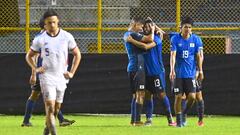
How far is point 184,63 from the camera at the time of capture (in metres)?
15.5

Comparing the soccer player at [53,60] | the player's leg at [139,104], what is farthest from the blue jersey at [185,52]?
the soccer player at [53,60]

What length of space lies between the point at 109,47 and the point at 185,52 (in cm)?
552

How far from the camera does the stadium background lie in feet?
65.6

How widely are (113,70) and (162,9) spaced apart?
93.9 inches

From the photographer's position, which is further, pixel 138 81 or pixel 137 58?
pixel 137 58

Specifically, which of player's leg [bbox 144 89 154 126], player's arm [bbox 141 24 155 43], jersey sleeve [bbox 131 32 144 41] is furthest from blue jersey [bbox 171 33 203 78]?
player's leg [bbox 144 89 154 126]

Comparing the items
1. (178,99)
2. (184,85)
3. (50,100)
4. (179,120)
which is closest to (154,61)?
(184,85)

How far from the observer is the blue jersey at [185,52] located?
50.5ft

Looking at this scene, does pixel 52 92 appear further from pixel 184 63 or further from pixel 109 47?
pixel 109 47

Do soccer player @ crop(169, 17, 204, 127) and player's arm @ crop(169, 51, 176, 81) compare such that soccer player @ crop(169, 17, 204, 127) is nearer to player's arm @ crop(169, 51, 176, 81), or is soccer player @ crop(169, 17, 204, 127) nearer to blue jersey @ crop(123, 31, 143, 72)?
player's arm @ crop(169, 51, 176, 81)

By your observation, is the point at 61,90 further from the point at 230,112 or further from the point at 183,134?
the point at 230,112

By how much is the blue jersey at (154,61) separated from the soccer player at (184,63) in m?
0.43

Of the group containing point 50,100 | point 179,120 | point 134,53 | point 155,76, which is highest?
point 134,53

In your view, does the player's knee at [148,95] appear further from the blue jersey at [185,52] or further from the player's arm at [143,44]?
the player's arm at [143,44]
